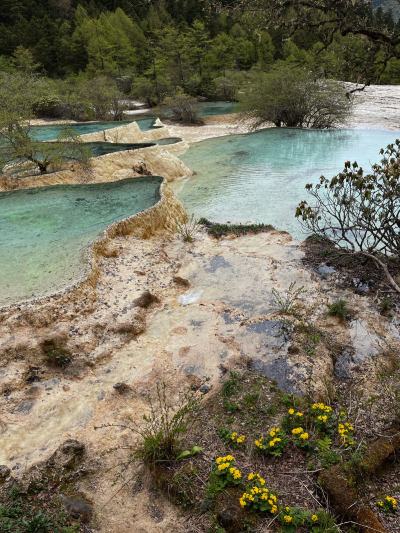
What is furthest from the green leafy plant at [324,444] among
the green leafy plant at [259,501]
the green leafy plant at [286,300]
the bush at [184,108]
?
the bush at [184,108]

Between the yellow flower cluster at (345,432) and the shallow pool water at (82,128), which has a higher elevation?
the shallow pool water at (82,128)

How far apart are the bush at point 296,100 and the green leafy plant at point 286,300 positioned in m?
17.6

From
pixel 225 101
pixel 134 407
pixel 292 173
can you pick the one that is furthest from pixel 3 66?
pixel 134 407

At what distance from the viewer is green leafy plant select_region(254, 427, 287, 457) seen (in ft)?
9.12

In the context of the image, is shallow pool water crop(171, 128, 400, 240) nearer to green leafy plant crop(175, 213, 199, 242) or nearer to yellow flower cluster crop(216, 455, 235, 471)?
green leafy plant crop(175, 213, 199, 242)

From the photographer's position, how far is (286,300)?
5.16 m

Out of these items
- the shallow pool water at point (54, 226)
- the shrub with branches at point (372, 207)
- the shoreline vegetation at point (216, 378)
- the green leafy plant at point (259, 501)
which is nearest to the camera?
the green leafy plant at point (259, 501)

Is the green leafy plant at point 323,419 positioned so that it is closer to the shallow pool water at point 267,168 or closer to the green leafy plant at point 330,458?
the green leafy plant at point 330,458

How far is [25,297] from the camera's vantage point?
175 inches

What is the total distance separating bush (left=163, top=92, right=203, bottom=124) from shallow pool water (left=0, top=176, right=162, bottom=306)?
56.4 feet

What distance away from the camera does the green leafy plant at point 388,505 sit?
2268 mm

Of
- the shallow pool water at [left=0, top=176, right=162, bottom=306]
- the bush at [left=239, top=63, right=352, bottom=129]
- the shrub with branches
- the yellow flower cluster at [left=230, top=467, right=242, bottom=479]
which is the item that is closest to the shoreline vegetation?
the yellow flower cluster at [left=230, top=467, right=242, bottom=479]

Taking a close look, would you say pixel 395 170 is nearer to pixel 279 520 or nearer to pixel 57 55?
pixel 279 520

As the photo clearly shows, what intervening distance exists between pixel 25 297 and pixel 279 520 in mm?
3871
